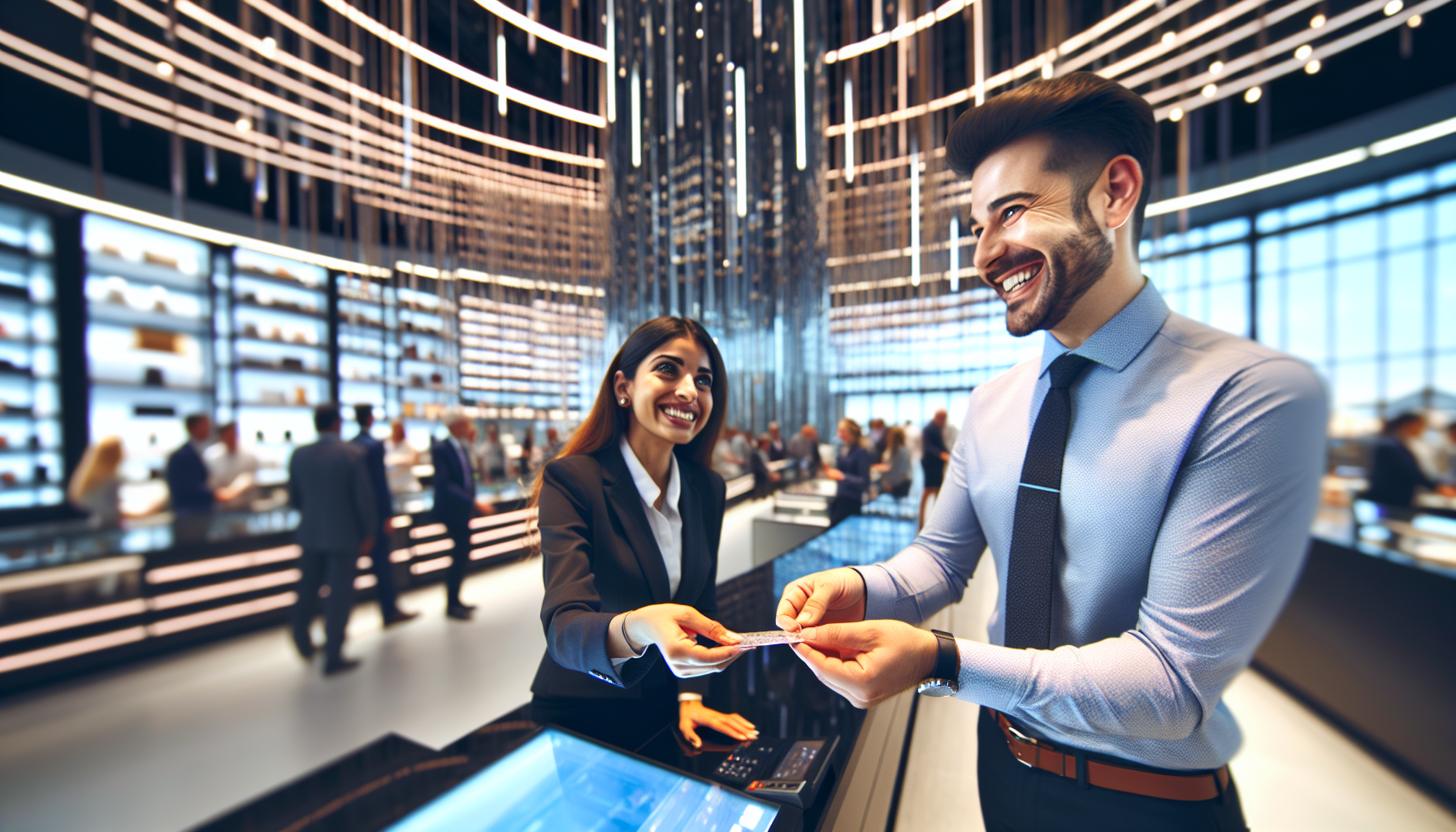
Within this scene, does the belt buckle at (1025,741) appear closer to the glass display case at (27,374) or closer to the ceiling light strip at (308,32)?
the glass display case at (27,374)

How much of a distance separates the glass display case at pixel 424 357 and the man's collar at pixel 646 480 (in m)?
1.76

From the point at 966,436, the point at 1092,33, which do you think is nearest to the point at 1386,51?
the point at 966,436

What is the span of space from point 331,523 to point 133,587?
2.84 feet

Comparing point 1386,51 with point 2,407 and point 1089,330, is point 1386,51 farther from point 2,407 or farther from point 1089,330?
point 2,407

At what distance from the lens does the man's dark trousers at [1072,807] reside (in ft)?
2.40

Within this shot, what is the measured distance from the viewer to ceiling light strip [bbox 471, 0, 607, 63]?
209 cm

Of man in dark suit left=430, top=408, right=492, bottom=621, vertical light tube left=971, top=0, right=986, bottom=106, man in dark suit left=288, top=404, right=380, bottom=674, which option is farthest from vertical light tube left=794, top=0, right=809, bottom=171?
man in dark suit left=288, top=404, right=380, bottom=674

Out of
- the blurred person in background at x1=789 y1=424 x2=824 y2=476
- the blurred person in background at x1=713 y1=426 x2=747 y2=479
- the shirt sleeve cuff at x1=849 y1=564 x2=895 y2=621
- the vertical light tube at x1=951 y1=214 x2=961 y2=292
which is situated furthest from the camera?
the vertical light tube at x1=951 y1=214 x2=961 y2=292

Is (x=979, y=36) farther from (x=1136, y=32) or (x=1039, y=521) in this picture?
(x=1039, y=521)

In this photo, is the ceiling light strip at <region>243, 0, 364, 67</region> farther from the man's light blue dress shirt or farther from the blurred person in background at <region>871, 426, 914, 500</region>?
the blurred person in background at <region>871, 426, 914, 500</region>

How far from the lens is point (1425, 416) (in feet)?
4.40

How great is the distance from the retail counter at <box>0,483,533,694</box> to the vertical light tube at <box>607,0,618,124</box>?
6.85 ft

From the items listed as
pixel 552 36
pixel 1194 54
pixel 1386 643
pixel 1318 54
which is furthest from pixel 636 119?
pixel 1386 643

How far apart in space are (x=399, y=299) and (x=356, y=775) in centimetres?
207
